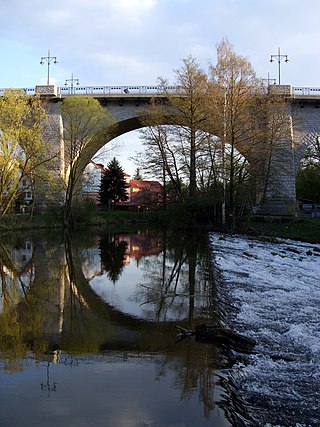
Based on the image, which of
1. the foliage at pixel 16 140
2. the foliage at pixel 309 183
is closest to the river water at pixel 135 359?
the foliage at pixel 16 140

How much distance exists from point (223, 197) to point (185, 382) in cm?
2380

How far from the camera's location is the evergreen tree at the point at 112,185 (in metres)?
63.2

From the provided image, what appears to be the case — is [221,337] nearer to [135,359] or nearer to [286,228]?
[135,359]

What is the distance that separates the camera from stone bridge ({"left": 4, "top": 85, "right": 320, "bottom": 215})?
1516 inches

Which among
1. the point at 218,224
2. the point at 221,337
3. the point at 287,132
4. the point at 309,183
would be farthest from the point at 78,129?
the point at 309,183

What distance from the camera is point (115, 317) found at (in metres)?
7.10

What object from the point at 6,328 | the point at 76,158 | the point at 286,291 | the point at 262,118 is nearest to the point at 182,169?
the point at 262,118

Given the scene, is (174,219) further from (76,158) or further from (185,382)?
(185,382)

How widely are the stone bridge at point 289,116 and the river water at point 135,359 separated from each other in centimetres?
2961

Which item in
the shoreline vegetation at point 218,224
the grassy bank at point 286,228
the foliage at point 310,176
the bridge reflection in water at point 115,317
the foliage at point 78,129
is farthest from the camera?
the foliage at point 310,176

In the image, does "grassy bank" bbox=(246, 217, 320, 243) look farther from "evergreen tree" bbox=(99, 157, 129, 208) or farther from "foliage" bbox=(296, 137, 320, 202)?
"evergreen tree" bbox=(99, 157, 129, 208)

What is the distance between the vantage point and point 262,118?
104ft

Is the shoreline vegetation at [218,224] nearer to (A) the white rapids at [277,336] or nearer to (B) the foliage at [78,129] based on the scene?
(B) the foliage at [78,129]

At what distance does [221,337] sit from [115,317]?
6.73 ft
